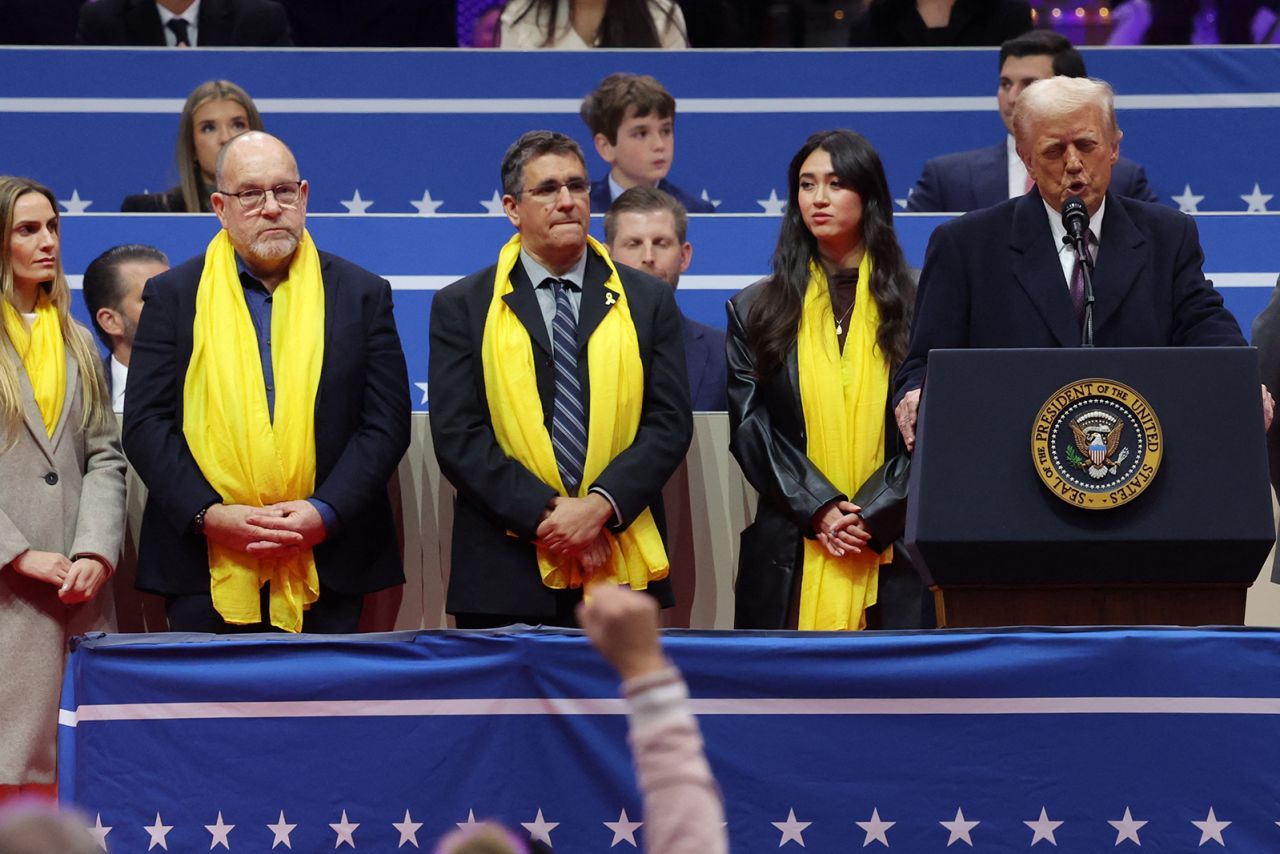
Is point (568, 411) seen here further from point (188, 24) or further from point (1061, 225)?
point (188, 24)

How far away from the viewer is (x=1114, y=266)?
368 cm

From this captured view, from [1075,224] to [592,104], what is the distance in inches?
132

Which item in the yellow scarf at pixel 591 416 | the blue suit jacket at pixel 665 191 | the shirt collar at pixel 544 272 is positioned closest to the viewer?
the yellow scarf at pixel 591 416

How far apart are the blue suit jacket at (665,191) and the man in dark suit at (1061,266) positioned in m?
2.62

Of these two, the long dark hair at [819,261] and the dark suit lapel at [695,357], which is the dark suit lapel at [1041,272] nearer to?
the long dark hair at [819,261]

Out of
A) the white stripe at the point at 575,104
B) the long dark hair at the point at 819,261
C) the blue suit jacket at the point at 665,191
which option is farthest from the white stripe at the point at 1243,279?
the long dark hair at the point at 819,261

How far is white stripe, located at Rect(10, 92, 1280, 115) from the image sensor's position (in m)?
7.36

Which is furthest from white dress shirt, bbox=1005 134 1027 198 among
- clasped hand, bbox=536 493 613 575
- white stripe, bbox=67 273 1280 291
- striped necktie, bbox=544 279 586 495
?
clasped hand, bbox=536 493 613 575

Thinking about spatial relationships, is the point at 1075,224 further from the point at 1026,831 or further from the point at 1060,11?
the point at 1060,11

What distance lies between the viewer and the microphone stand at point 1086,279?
11.1 feet

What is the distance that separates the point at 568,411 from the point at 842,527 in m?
0.68

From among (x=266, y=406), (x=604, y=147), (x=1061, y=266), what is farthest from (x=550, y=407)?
(x=604, y=147)

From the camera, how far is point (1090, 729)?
3193 millimetres

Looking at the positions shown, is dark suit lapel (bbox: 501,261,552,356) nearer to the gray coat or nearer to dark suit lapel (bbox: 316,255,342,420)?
dark suit lapel (bbox: 316,255,342,420)
